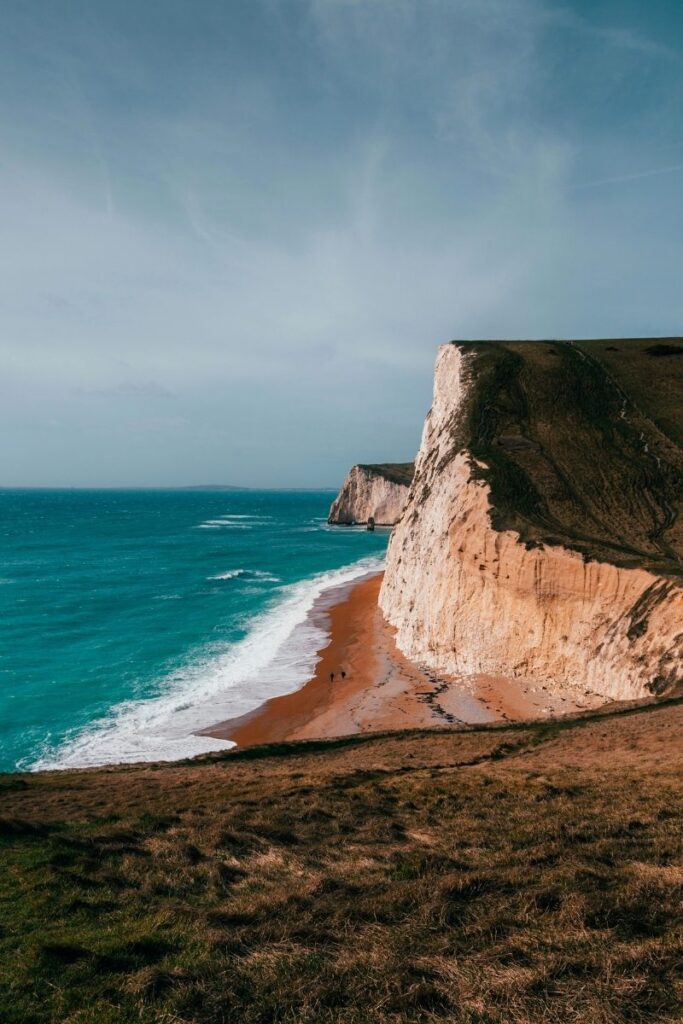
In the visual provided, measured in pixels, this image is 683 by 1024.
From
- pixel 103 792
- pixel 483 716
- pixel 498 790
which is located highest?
pixel 498 790

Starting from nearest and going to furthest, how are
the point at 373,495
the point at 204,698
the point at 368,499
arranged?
the point at 204,698 < the point at 373,495 < the point at 368,499

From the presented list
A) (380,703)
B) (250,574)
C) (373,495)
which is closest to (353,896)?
(380,703)

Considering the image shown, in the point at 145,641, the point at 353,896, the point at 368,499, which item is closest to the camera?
the point at 353,896

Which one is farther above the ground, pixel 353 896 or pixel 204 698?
pixel 353 896

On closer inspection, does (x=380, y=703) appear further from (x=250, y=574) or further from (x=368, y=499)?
(x=368, y=499)

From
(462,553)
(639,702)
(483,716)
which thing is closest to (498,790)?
(639,702)

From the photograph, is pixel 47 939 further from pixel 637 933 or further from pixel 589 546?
pixel 589 546

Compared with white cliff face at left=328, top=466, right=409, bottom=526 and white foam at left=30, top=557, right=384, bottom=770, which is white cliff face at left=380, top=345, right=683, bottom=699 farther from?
white cliff face at left=328, top=466, right=409, bottom=526
